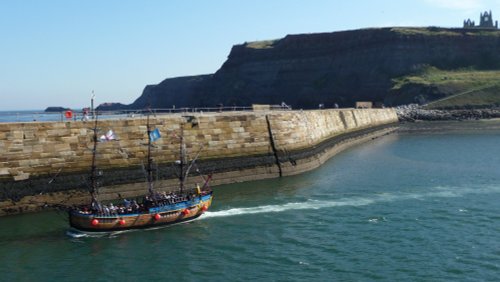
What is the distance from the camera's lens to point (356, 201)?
4256 cm

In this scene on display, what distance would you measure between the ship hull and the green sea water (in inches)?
25.5

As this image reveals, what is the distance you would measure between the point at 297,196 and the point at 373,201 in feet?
21.7

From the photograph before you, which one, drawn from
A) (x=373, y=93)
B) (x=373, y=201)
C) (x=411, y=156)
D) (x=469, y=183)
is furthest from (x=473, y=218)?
(x=373, y=93)

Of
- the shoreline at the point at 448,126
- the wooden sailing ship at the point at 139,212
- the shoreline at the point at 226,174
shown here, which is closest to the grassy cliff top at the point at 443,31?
the shoreline at the point at 448,126

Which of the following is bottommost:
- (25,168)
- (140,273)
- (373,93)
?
(140,273)

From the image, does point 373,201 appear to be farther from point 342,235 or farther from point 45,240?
point 45,240

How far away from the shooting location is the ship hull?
34.9 m

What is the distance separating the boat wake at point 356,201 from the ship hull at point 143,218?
1213 millimetres

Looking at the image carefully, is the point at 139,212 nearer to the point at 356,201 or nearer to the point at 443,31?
the point at 356,201

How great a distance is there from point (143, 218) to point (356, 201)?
17.8m

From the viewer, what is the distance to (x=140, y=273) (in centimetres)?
2758

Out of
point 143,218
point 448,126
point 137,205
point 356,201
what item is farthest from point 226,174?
point 448,126

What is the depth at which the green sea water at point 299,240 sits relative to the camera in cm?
2727

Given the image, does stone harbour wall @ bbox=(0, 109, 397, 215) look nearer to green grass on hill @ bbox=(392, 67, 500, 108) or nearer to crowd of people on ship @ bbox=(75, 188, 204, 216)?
crowd of people on ship @ bbox=(75, 188, 204, 216)
